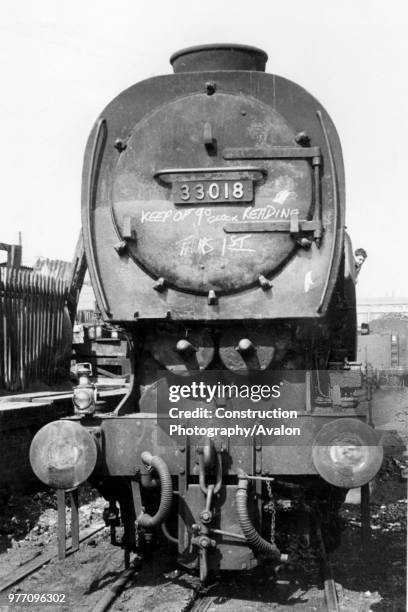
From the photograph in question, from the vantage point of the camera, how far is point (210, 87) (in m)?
4.63

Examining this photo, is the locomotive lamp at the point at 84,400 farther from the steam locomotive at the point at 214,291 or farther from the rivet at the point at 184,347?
the rivet at the point at 184,347

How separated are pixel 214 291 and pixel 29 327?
5.21m

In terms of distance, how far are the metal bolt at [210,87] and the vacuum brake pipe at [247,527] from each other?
2.47m

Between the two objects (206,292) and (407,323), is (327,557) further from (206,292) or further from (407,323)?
(407,323)

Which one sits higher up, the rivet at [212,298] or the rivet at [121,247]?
the rivet at [121,247]

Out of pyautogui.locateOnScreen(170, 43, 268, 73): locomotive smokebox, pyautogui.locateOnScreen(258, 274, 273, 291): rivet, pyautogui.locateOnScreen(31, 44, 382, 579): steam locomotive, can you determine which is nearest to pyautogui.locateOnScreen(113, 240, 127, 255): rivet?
pyautogui.locateOnScreen(31, 44, 382, 579): steam locomotive

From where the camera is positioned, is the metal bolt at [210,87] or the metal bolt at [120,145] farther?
the metal bolt at [120,145]

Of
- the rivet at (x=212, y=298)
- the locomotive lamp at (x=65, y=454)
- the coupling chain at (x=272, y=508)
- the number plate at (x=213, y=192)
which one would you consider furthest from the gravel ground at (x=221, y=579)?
the number plate at (x=213, y=192)

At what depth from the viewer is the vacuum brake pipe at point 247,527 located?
416cm

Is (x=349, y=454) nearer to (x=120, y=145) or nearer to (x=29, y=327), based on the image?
(x=120, y=145)

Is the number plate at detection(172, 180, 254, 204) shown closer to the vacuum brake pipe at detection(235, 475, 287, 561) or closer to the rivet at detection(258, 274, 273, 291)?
the rivet at detection(258, 274, 273, 291)

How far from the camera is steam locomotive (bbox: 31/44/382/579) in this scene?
439 cm

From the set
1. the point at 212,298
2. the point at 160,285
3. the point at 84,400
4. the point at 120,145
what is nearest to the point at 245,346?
the point at 212,298

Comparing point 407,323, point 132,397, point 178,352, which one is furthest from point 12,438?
point 407,323
